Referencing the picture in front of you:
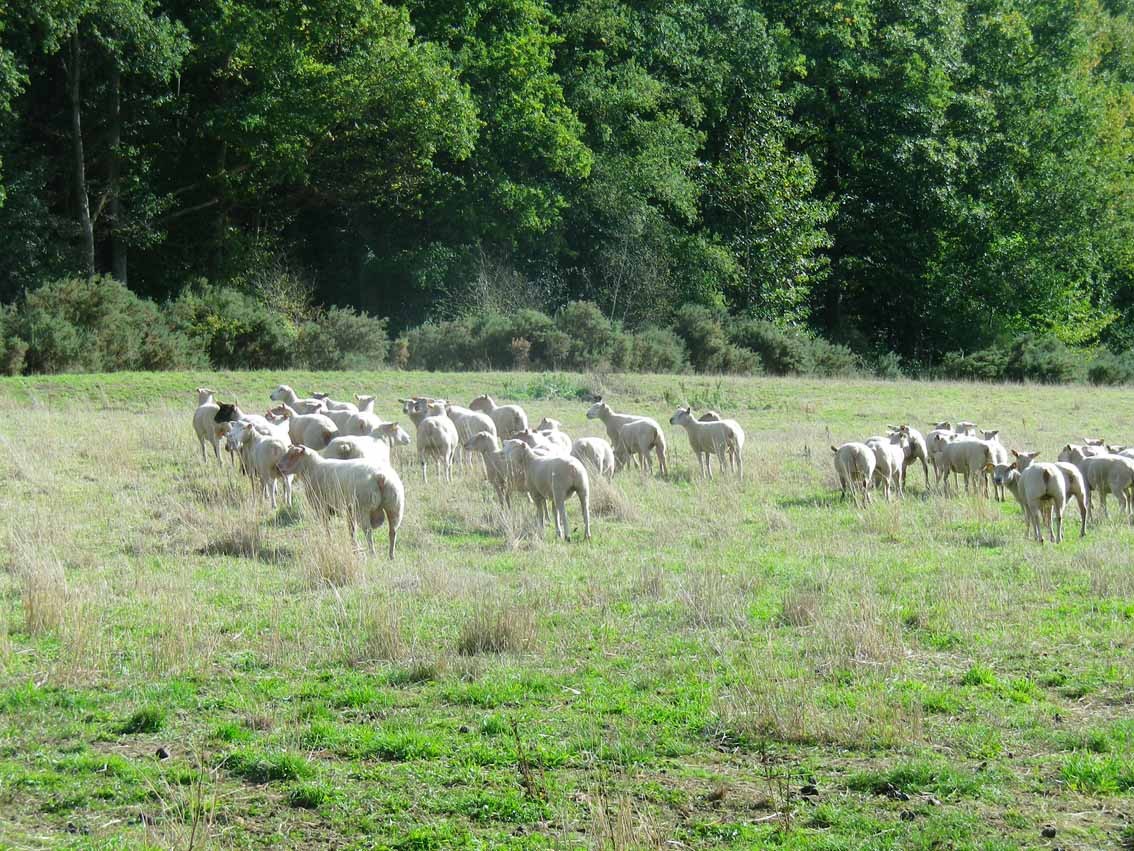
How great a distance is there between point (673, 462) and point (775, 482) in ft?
8.79

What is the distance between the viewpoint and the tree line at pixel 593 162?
4144cm

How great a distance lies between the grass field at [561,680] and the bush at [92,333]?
16704 mm

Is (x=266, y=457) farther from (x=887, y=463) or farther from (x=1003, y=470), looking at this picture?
(x=1003, y=470)

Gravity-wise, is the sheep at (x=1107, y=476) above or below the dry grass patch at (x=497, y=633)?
above

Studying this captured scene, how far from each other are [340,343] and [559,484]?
25086 millimetres

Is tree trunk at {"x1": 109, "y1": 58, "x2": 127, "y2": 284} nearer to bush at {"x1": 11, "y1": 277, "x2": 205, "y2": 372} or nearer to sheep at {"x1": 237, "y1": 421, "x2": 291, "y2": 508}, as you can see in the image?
bush at {"x1": 11, "y1": 277, "x2": 205, "y2": 372}

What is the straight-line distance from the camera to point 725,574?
1283 centimetres

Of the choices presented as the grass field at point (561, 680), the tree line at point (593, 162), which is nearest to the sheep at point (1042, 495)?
the grass field at point (561, 680)

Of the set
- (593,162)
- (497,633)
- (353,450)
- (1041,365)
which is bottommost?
(497,633)

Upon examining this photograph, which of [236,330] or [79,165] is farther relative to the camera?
[79,165]

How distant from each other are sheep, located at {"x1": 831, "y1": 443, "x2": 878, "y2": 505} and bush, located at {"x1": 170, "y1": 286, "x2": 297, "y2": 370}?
23.7 m

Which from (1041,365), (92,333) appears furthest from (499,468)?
(1041,365)

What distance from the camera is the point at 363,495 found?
13.9 meters

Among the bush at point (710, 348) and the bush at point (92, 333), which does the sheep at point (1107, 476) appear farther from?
the bush at point (710, 348)
